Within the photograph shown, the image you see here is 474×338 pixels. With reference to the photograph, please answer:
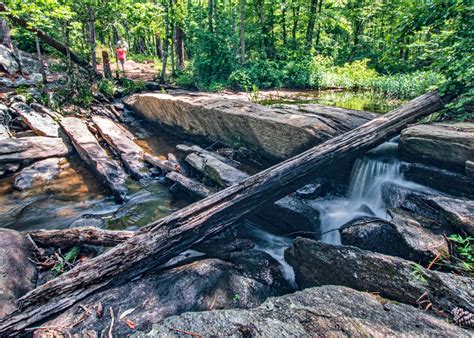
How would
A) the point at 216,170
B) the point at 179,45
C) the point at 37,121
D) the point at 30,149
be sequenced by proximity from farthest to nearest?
the point at 179,45 < the point at 37,121 < the point at 30,149 < the point at 216,170

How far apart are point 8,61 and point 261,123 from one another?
14.6 meters

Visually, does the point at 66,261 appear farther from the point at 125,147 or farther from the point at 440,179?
the point at 440,179

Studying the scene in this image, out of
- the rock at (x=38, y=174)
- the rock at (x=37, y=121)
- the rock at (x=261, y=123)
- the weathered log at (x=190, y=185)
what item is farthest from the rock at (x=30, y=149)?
the weathered log at (x=190, y=185)

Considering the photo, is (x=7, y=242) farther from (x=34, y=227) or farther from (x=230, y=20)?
(x=230, y=20)

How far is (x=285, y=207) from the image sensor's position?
5398 millimetres

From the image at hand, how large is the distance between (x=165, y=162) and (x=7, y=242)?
14.6ft

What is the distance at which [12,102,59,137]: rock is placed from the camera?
9.77 metres

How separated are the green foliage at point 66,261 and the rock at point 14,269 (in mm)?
298

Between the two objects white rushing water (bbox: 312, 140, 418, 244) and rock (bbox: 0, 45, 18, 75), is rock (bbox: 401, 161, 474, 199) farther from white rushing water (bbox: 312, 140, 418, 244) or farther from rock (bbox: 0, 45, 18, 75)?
rock (bbox: 0, 45, 18, 75)

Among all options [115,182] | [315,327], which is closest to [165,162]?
[115,182]

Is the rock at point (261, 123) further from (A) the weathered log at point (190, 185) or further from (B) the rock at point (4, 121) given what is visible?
(B) the rock at point (4, 121)

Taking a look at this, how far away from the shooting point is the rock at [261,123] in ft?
20.2

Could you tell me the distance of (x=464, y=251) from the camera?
3244mm

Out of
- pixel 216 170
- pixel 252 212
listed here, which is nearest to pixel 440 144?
pixel 252 212
